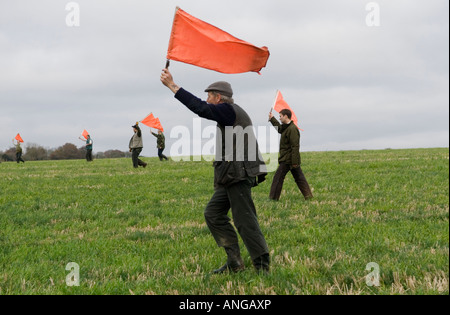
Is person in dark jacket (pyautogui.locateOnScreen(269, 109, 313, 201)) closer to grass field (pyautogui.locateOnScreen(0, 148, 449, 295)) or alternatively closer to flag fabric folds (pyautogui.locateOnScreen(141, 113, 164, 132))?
grass field (pyautogui.locateOnScreen(0, 148, 449, 295))

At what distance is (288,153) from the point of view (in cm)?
1128

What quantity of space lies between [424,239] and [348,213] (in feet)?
8.11

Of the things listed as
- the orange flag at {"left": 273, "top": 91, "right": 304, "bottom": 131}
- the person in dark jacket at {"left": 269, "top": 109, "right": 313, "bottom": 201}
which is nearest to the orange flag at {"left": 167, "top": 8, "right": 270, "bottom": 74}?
the person in dark jacket at {"left": 269, "top": 109, "right": 313, "bottom": 201}

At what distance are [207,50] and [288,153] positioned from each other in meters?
5.98

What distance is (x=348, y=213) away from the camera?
355 inches

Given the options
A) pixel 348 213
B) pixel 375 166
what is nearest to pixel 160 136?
pixel 375 166

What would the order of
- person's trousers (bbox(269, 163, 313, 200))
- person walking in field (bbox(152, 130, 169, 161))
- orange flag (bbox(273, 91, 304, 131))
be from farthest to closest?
person walking in field (bbox(152, 130, 169, 161)), orange flag (bbox(273, 91, 304, 131)), person's trousers (bbox(269, 163, 313, 200))

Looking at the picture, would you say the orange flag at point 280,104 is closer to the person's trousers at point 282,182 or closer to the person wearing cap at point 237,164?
the person's trousers at point 282,182

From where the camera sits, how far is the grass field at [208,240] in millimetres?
4809

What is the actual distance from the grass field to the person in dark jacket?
1.36ft

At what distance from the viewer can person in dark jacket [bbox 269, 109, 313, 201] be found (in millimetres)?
11125

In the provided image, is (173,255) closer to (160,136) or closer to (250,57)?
(250,57)
